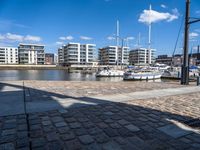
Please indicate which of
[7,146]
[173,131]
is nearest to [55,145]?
[7,146]

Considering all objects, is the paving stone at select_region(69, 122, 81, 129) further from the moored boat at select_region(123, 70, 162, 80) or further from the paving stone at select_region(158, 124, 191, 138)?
the moored boat at select_region(123, 70, 162, 80)

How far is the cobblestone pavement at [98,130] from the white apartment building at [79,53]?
104843 mm

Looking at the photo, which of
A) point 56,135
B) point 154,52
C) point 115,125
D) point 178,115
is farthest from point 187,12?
point 154,52

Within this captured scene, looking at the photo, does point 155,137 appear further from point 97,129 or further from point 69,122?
point 69,122

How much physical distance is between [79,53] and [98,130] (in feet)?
353

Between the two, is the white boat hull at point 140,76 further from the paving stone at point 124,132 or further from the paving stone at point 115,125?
the paving stone at point 124,132

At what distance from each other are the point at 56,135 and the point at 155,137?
195 centimetres

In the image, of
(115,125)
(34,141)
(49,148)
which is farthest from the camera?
(115,125)

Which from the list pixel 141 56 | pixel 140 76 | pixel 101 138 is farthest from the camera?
pixel 141 56

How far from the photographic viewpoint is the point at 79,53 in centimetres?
10912

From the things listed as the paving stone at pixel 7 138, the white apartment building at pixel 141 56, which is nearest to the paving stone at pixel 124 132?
the paving stone at pixel 7 138

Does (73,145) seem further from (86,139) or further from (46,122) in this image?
(46,122)

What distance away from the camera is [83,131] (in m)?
3.49

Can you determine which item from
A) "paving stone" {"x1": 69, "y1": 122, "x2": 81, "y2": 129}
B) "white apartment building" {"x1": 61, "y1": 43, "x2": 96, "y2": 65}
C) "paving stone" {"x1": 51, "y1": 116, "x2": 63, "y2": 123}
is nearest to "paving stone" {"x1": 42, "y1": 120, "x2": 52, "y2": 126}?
"paving stone" {"x1": 51, "y1": 116, "x2": 63, "y2": 123}
